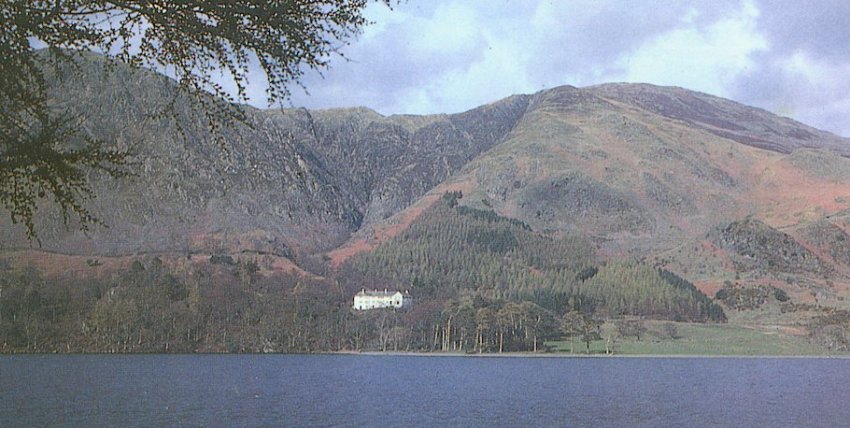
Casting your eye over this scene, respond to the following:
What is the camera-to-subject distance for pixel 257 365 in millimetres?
182125

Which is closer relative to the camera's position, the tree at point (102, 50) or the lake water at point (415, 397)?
the tree at point (102, 50)

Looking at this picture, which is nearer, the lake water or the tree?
the tree

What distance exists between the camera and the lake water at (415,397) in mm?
82250

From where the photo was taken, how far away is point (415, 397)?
104 m

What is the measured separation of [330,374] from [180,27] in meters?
143

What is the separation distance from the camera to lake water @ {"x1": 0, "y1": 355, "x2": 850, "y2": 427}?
82250 millimetres

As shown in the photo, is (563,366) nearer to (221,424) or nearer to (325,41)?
(221,424)

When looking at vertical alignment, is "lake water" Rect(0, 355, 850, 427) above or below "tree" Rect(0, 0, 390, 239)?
below

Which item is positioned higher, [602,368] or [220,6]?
[220,6]

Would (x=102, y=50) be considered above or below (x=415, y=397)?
above

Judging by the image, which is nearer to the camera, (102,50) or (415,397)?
(102,50)

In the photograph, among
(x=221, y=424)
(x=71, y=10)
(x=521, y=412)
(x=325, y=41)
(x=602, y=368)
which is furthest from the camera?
(x=602, y=368)

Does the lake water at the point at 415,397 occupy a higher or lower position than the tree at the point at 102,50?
lower

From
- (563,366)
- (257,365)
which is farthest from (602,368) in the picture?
(257,365)
